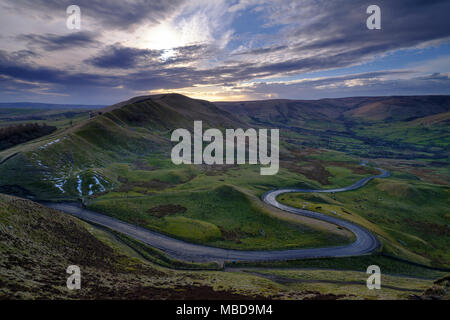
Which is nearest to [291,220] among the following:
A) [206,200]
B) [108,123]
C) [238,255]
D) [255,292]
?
[238,255]

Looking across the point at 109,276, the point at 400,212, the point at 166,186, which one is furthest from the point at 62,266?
the point at 400,212

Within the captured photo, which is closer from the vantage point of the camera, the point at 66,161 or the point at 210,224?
the point at 210,224

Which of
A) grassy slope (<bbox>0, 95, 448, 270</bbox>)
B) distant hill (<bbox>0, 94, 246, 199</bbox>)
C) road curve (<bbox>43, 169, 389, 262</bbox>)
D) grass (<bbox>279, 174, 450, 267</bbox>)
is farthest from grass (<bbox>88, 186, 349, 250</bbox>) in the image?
grass (<bbox>279, 174, 450, 267</bbox>)

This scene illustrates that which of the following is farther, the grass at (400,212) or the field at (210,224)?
the grass at (400,212)

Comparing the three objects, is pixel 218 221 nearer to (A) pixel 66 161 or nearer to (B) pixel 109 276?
(B) pixel 109 276

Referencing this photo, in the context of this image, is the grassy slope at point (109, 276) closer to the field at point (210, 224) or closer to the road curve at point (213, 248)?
the field at point (210, 224)

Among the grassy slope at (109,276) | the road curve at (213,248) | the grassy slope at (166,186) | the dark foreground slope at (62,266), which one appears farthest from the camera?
the grassy slope at (166,186)

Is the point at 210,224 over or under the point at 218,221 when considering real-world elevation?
over

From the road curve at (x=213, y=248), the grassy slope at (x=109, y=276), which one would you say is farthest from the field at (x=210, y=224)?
the road curve at (x=213, y=248)

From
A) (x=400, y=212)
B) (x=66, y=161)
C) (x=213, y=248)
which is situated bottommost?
(x=400, y=212)

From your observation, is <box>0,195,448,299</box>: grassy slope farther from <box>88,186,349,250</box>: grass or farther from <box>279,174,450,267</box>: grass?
<box>279,174,450,267</box>: grass

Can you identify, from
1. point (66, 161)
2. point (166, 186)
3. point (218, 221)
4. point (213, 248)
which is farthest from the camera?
point (66, 161)

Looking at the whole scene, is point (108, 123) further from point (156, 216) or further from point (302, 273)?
point (302, 273)
